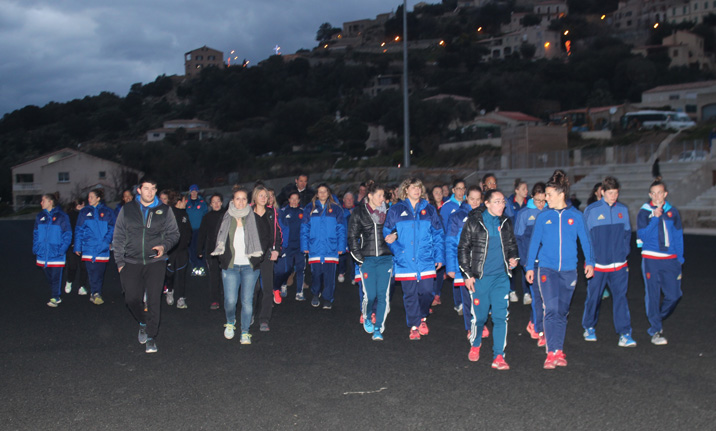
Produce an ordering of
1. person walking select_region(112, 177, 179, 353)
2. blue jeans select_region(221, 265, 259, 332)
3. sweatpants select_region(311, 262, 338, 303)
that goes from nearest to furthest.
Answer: person walking select_region(112, 177, 179, 353) → blue jeans select_region(221, 265, 259, 332) → sweatpants select_region(311, 262, 338, 303)

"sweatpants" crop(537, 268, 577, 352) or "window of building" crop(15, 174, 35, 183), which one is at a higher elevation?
"window of building" crop(15, 174, 35, 183)

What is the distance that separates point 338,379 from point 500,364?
4.97 ft

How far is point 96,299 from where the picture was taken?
1029cm

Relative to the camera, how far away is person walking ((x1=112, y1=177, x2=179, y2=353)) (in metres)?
6.95

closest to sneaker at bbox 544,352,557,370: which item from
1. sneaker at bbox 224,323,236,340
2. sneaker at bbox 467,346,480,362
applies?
sneaker at bbox 467,346,480,362

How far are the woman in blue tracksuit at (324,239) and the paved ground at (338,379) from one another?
100cm

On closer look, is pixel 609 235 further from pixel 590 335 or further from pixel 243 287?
pixel 243 287

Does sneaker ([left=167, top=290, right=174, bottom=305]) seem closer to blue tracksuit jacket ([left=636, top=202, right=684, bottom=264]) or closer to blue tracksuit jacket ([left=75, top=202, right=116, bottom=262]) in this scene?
blue tracksuit jacket ([left=75, top=202, right=116, bottom=262])

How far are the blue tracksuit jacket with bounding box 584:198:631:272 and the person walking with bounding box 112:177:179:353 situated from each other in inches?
179

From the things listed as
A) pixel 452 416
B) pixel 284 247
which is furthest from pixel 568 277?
pixel 284 247

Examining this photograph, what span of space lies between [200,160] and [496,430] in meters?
69.0

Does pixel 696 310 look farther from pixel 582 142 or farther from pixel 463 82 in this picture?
pixel 463 82

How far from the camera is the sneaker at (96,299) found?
404 inches

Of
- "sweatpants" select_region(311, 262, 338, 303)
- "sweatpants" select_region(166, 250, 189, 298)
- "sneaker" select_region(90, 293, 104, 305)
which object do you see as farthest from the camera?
"sneaker" select_region(90, 293, 104, 305)
